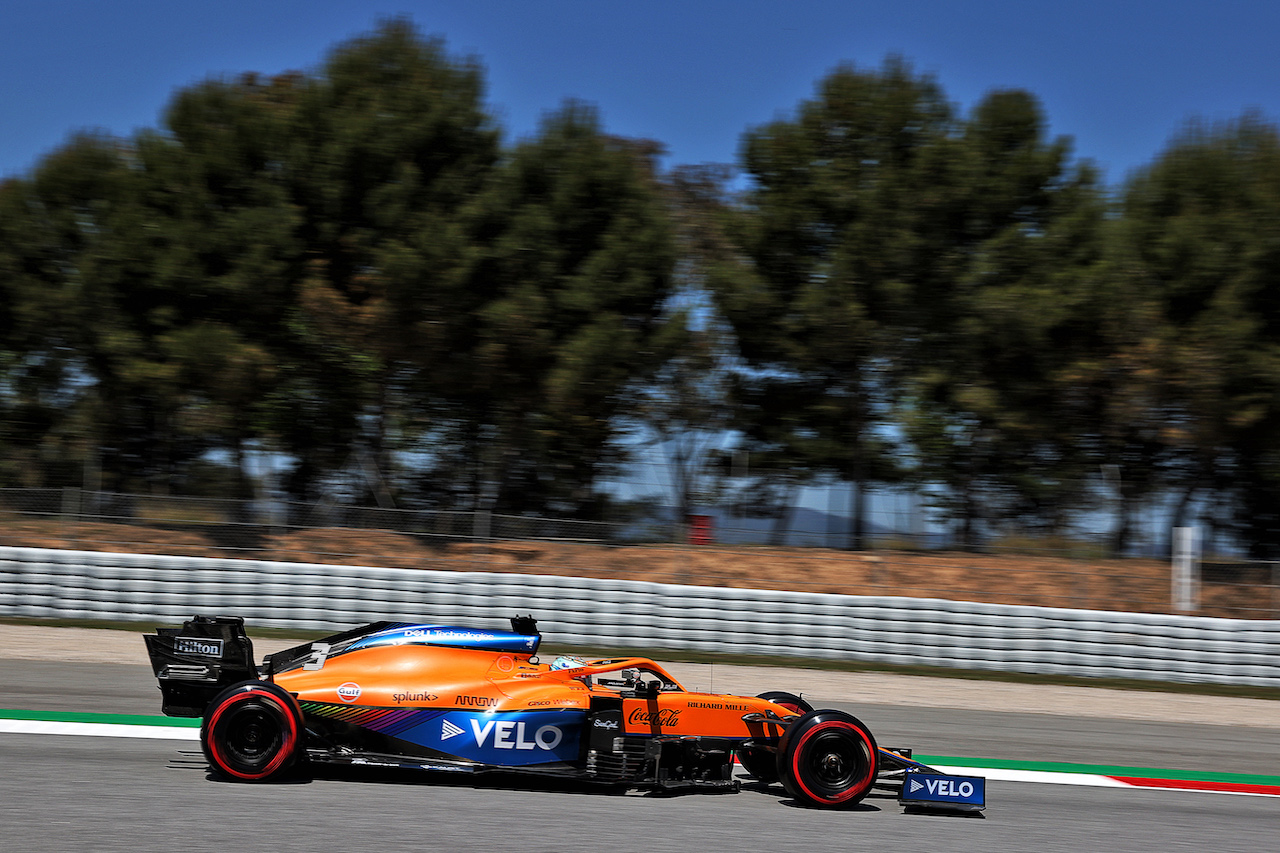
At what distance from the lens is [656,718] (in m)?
7.05

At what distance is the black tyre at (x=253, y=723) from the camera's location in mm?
6609

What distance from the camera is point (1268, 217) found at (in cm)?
1917

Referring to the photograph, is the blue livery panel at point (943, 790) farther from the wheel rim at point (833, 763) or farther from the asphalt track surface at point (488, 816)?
the wheel rim at point (833, 763)

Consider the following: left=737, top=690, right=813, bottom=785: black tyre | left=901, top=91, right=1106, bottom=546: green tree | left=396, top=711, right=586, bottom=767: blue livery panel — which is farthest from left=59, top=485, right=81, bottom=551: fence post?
left=901, top=91, right=1106, bottom=546: green tree

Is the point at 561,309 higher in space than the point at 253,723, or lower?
higher

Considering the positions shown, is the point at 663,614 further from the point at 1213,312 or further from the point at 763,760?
the point at 1213,312

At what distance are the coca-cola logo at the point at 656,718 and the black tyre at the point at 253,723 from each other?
207 centimetres

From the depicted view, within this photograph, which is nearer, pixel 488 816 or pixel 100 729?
pixel 488 816

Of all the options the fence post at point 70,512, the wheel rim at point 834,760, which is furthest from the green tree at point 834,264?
the wheel rim at point 834,760

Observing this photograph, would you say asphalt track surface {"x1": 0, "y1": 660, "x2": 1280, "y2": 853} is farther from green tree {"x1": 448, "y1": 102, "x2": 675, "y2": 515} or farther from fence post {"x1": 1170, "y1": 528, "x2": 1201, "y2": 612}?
green tree {"x1": 448, "y1": 102, "x2": 675, "y2": 515}

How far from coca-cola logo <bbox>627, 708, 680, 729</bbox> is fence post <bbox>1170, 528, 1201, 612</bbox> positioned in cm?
1083

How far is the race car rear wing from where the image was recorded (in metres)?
6.90

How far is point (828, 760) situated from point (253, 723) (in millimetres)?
3638

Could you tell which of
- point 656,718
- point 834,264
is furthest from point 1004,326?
point 656,718
